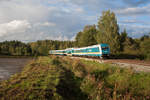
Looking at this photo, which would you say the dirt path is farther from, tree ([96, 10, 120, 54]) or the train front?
tree ([96, 10, 120, 54])

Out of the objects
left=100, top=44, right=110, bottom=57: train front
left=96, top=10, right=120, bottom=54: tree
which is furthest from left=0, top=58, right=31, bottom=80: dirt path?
left=96, top=10, right=120, bottom=54: tree

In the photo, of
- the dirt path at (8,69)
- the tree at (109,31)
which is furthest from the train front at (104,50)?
the dirt path at (8,69)

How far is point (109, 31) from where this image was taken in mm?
34750

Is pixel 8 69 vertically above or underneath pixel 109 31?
underneath

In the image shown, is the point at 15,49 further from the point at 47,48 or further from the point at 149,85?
the point at 149,85

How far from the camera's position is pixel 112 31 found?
34.8m

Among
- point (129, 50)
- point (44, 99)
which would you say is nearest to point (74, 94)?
point (44, 99)

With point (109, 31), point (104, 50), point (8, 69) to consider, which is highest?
point (109, 31)

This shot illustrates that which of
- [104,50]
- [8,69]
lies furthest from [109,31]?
[8,69]

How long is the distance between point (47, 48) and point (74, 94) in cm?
12535

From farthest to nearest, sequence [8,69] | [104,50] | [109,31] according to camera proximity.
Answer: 1. [109,31]
2. [104,50]
3. [8,69]

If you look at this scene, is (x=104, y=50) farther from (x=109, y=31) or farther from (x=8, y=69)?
(x=8, y=69)

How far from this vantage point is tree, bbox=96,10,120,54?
32938 millimetres

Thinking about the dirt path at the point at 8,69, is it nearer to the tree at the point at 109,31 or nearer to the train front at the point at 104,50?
the train front at the point at 104,50
